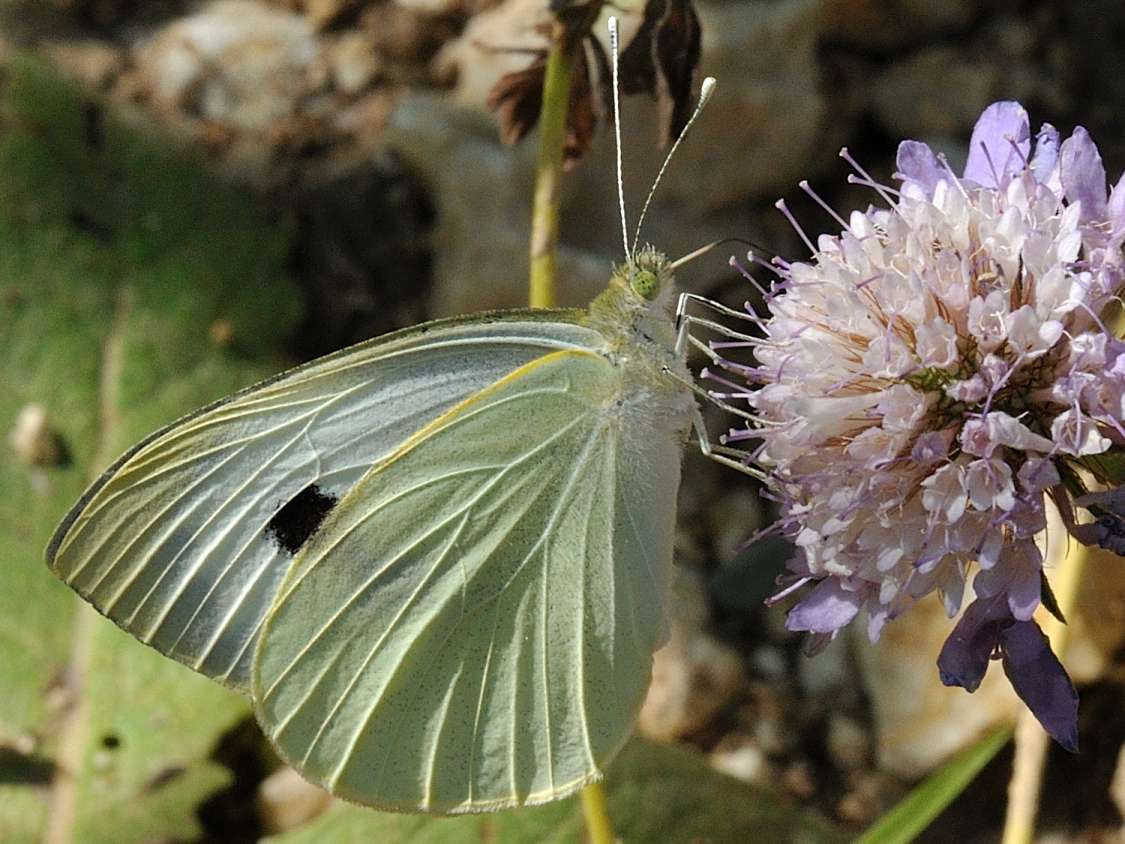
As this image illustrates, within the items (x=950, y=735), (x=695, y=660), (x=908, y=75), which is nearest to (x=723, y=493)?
(x=695, y=660)

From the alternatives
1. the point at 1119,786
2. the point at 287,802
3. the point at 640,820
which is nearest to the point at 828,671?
the point at 1119,786

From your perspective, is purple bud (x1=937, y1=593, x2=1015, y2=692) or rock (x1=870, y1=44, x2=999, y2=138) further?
rock (x1=870, y1=44, x2=999, y2=138)

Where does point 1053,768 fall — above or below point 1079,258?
below

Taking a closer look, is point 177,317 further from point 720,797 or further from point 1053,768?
point 1053,768

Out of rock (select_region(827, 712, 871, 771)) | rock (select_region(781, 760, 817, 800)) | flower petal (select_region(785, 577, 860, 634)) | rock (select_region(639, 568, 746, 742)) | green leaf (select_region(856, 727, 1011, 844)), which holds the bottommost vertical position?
rock (select_region(781, 760, 817, 800))

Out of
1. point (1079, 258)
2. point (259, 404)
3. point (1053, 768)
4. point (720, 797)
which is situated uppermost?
point (1079, 258)

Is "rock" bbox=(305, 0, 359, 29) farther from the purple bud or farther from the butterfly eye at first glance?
the purple bud

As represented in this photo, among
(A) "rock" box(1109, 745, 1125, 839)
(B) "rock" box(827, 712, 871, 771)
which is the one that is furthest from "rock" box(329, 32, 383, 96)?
(A) "rock" box(1109, 745, 1125, 839)
